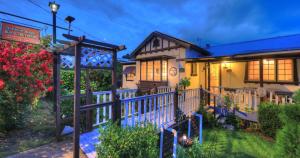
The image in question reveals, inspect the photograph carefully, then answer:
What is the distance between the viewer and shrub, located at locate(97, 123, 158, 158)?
2.07 metres

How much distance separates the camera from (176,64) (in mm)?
10969

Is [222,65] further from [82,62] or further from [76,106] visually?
[76,106]

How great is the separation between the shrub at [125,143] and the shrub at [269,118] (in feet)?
16.7

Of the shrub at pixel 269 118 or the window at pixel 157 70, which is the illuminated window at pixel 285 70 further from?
the window at pixel 157 70

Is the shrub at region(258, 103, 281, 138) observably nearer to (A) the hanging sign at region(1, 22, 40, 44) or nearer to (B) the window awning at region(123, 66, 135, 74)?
(A) the hanging sign at region(1, 22, 40, 44)

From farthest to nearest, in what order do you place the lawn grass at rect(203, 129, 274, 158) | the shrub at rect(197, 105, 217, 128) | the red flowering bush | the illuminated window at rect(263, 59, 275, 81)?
the illuminated window at rect(263, 59, 275, 81) < the shrub at rect(197, 105, 217, 128) < the lawn grass at rect(203, 129, 274, 158) < the red flowering bush

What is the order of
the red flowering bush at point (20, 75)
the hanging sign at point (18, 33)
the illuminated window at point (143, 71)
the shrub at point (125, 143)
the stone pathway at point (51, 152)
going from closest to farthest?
1. the shrub at point (125, 143)
2. the stone pathway at point (51, 152)
3. the red flowering bush at point (20, 75)
4. the hanging sign at point (18, 33)
5. the illuminated window at point (143, 71)

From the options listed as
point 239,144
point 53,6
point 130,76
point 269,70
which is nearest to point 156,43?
point 130,76

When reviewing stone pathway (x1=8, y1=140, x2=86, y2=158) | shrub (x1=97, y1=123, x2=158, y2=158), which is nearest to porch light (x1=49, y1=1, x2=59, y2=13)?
stone pathway (x1=8, y1=140, x2=86, y2=158)

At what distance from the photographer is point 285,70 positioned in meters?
7.27

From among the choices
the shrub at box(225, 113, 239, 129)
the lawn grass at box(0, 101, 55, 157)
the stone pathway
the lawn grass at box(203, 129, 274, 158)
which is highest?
the lawn grass at box(0, 101, 55, 157)

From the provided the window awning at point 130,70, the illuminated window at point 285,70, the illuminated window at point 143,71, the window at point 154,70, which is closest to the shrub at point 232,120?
the illuminated window at point 285,70

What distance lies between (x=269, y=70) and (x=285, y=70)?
2.04 feet

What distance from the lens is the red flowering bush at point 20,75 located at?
11.8 ft
